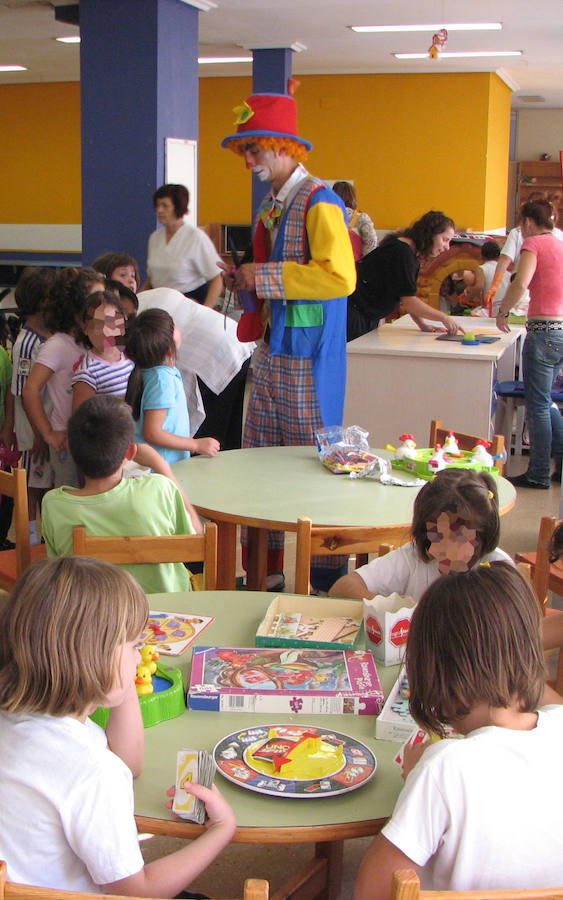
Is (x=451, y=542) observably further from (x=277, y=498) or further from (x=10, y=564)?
(x=10, y=564)

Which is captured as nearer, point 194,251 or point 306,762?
point 306,762

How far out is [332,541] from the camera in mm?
2414

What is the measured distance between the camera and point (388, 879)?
1.21 meters

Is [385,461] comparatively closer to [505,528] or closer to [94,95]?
[505,528]

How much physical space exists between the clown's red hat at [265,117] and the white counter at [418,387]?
1.80m

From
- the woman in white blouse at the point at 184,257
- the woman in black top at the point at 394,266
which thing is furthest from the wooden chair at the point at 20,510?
the woman in white blouse at the point at 184,257

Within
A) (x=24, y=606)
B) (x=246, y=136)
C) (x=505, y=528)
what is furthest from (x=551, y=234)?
(x=24, y=606)

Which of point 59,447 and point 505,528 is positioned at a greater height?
point 59,447

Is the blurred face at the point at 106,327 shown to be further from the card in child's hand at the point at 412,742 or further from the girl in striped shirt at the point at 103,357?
the card in child's hand at the point at 412,742

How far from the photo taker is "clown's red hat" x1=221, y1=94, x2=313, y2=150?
337 centimetres

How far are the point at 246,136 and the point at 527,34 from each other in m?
6.84

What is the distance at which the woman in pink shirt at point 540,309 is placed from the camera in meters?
5.28

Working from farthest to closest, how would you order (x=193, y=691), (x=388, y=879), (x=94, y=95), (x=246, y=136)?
(x=94, y=95) → (x=246, y=136) → (x=193, y=691) → (x=388, y=879)

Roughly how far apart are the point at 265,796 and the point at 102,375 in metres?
2.16
